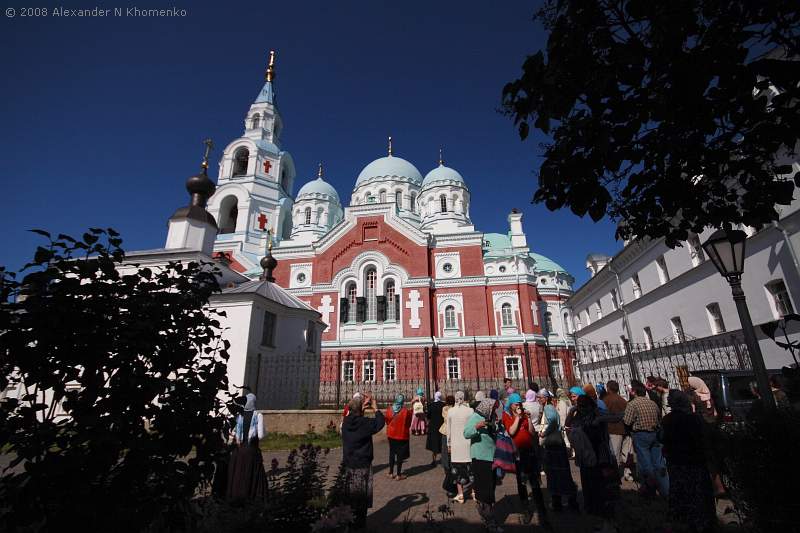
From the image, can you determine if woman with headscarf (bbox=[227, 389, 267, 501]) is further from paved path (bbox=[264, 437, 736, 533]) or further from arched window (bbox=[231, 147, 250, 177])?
arched window (bbox=[231, 147, 250, 177])

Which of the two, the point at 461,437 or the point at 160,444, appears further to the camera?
the point at 461,437

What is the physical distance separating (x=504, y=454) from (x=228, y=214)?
37984 mm

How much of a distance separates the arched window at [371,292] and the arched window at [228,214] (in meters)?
15.4

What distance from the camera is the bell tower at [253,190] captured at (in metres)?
35.8

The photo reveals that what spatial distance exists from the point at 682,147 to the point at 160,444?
439 centimetres

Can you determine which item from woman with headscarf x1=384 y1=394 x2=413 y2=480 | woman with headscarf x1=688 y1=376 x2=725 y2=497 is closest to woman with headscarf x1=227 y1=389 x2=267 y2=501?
woman with headscarf x1=384 y1=394 x2=413 y2=480

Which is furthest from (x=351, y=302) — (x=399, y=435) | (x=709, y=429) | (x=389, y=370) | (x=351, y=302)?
(x=709, y=429)

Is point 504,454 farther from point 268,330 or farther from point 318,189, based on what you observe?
point 318,189

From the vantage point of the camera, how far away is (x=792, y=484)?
12.2ft

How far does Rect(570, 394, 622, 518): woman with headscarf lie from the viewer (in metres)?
5.58

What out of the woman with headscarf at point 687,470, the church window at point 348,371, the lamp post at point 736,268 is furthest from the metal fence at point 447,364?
the woman with headscarf at point 687,470

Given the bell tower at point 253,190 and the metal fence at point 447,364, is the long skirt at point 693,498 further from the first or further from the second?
the bell tower at point 253,190

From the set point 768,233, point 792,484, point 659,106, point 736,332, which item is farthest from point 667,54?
point 736,332

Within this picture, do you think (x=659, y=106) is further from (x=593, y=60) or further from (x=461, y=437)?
(x=461, y=437)
